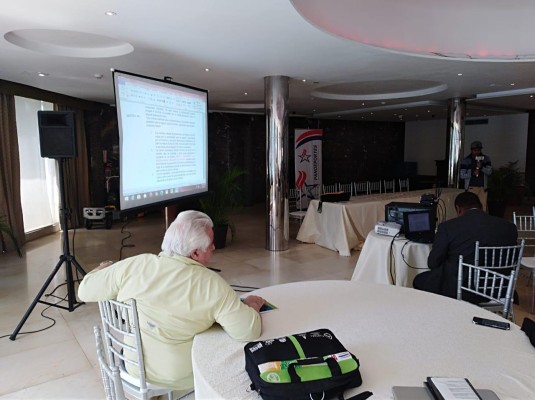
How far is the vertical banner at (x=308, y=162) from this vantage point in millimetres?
8102

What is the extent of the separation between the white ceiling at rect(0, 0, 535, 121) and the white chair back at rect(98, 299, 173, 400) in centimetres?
233

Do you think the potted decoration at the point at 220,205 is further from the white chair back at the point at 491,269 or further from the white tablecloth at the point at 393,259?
the white chair back at the point at 491,269

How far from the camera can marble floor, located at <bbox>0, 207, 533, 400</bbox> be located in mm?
2617

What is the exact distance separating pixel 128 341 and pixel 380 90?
7705 millimetres

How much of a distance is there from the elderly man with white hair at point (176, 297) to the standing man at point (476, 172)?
7.26m

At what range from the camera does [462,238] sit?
2734 millimetres

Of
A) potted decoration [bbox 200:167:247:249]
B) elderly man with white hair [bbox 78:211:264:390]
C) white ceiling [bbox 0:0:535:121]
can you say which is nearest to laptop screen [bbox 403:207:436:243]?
white ceiling [bbox 0:0:535:121]

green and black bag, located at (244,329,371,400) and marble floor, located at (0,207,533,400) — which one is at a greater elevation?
green and black bag, located at (244,329,371,400)

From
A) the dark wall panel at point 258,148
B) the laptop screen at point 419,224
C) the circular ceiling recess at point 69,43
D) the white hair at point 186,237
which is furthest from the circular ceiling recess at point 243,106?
the white hair at point 186,237

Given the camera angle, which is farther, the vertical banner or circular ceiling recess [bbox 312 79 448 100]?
the vertical banner

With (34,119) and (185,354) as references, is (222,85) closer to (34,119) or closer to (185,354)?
(34,119)

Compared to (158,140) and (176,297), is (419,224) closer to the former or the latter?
(158,140)

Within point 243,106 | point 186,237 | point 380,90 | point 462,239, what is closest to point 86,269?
point 186,237

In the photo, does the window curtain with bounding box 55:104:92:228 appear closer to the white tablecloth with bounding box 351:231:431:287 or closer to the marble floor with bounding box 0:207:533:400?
the marble floor with bounding box 0:207:533:400
